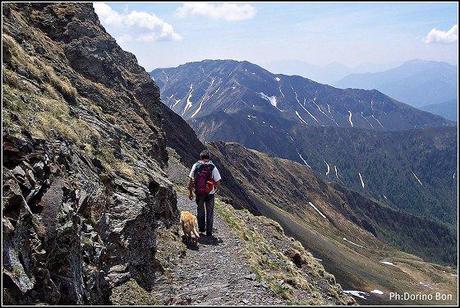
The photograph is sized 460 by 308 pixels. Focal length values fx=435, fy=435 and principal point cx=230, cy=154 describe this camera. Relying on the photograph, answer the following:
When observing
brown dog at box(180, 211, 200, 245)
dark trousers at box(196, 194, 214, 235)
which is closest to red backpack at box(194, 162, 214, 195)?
dark trousers at box(196, 194, 214, 235)

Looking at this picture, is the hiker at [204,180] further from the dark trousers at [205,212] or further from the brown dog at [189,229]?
the brown dog at [189,229]

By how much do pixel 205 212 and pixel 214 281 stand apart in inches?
234

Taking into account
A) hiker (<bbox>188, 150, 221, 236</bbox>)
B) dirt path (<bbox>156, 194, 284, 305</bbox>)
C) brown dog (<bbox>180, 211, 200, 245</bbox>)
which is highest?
hiker (<bbox>188, 150, 221, 236</bbox>)

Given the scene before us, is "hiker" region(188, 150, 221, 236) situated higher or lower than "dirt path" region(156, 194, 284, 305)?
higher

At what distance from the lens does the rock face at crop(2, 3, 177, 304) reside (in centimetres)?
1087

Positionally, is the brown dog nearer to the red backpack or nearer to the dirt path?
the dirt path

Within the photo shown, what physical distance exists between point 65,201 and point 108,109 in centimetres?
2332

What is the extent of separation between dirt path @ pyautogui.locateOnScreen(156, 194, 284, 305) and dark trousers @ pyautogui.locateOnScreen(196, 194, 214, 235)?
68 centimetres

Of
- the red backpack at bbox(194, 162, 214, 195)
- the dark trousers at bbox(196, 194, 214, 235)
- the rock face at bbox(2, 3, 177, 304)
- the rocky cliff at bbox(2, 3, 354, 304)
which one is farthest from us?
the dark trousers at bbox(196, 194, 214, 235)

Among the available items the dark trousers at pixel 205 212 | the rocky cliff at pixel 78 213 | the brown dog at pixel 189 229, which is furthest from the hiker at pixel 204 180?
the rocky cliff at pixel 78 213

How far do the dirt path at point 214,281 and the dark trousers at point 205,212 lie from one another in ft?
2.23

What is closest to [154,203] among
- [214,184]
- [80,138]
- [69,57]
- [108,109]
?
[214,184]

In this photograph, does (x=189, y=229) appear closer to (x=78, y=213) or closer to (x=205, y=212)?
(x=205, y=212)

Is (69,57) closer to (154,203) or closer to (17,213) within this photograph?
(154,203)
